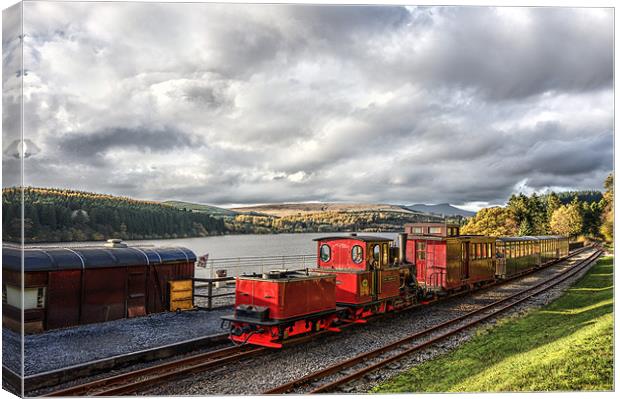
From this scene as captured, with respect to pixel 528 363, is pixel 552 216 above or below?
above

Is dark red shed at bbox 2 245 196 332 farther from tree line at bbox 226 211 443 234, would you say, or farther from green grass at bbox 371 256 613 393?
green grass at bbox 371 256 613 393

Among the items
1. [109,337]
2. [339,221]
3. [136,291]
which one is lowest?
[109,337]

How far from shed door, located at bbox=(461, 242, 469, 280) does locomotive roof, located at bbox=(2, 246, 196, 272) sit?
1123 centimetres

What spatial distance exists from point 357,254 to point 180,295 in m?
6.32

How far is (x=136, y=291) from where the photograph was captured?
15070mm

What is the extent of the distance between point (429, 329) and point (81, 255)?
10272 mm

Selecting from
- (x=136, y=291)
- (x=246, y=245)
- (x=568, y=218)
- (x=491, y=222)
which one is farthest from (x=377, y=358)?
(x=246, y=245)

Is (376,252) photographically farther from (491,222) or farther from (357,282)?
(491,222)

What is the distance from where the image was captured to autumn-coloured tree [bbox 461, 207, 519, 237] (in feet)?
85.3

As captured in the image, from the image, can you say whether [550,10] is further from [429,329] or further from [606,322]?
[429,329]

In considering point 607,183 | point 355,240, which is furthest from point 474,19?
point 355,240

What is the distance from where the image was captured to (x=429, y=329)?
13.8 m

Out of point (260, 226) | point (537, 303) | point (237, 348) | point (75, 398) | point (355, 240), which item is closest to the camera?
point (75, 398)

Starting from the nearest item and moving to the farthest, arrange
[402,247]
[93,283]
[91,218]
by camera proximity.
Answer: [93,283] < [402,247] < [91,218]
